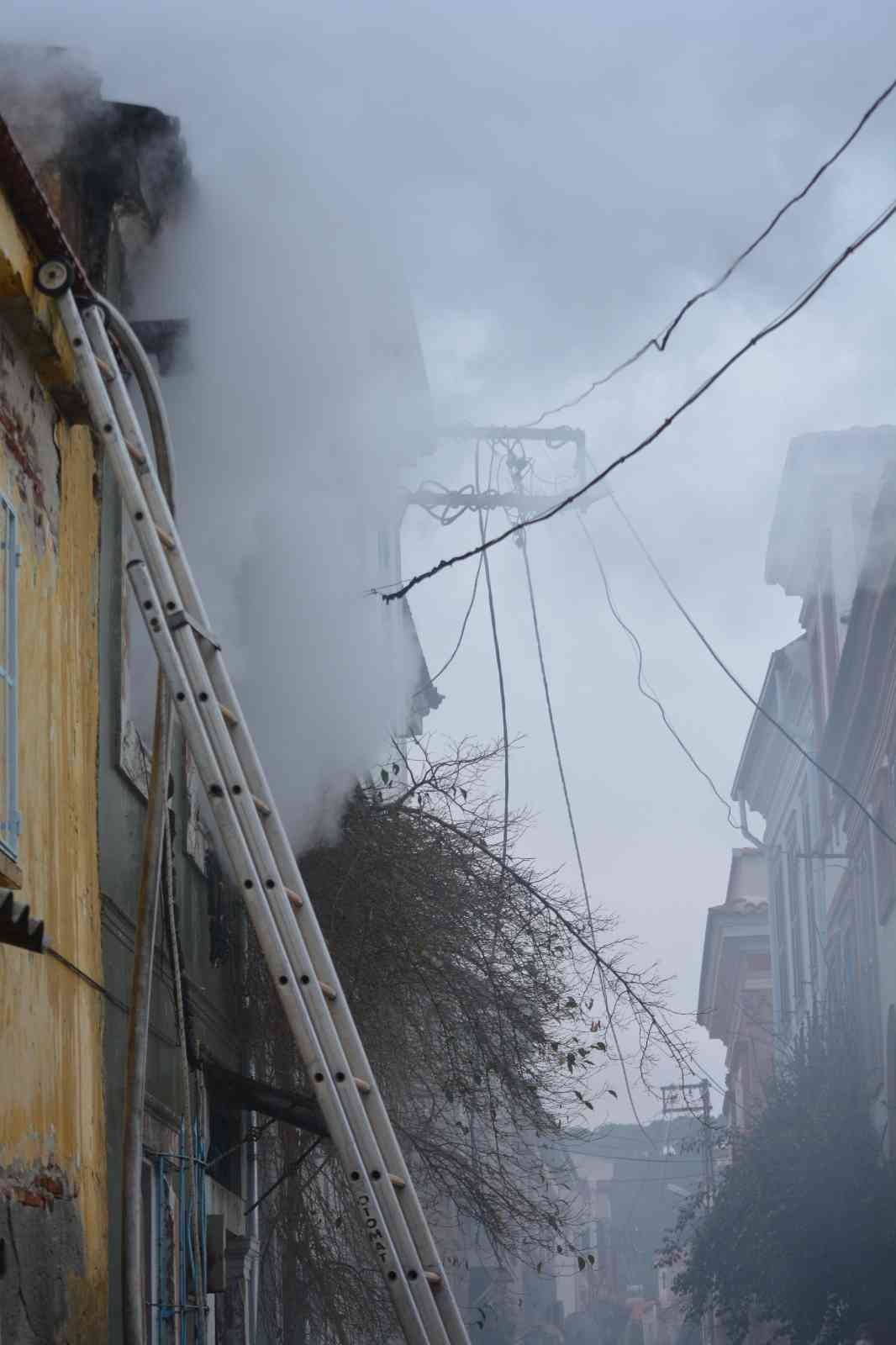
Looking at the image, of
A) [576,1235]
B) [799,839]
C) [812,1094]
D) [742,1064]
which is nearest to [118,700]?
[576,1235]

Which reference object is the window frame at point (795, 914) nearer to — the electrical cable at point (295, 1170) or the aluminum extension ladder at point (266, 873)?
the electrical cable at point (295, 1170)

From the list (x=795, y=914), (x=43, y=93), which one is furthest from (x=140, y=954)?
(x=795, y=914)

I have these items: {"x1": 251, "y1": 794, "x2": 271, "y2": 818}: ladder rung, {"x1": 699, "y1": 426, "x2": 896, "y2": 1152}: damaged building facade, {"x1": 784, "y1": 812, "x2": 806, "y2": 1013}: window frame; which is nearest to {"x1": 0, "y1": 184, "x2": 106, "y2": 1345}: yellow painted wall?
{"x1": 251, "y1": 794, "x2": 271, "y2": 818}: ladder rung

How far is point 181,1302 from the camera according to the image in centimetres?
737

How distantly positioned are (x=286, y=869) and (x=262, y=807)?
7.7 inches

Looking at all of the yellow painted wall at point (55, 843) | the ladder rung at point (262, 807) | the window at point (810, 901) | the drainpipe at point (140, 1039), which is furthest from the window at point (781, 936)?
the ladder rung at point (262, 807)

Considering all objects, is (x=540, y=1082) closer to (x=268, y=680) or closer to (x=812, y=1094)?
(x=268, y=680)

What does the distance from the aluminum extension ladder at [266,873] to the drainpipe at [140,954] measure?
422 mm

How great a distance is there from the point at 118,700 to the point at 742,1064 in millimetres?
34311

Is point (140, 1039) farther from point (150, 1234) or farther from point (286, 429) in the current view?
point (286, 429)

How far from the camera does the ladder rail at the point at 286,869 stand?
15.9ft

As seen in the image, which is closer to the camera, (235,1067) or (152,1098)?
(152,1098)

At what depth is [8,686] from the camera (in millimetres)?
5297

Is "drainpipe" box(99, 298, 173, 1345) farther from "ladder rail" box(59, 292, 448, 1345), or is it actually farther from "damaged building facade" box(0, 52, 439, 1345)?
"ladder rail" box(59, 292, 448, 1345)
